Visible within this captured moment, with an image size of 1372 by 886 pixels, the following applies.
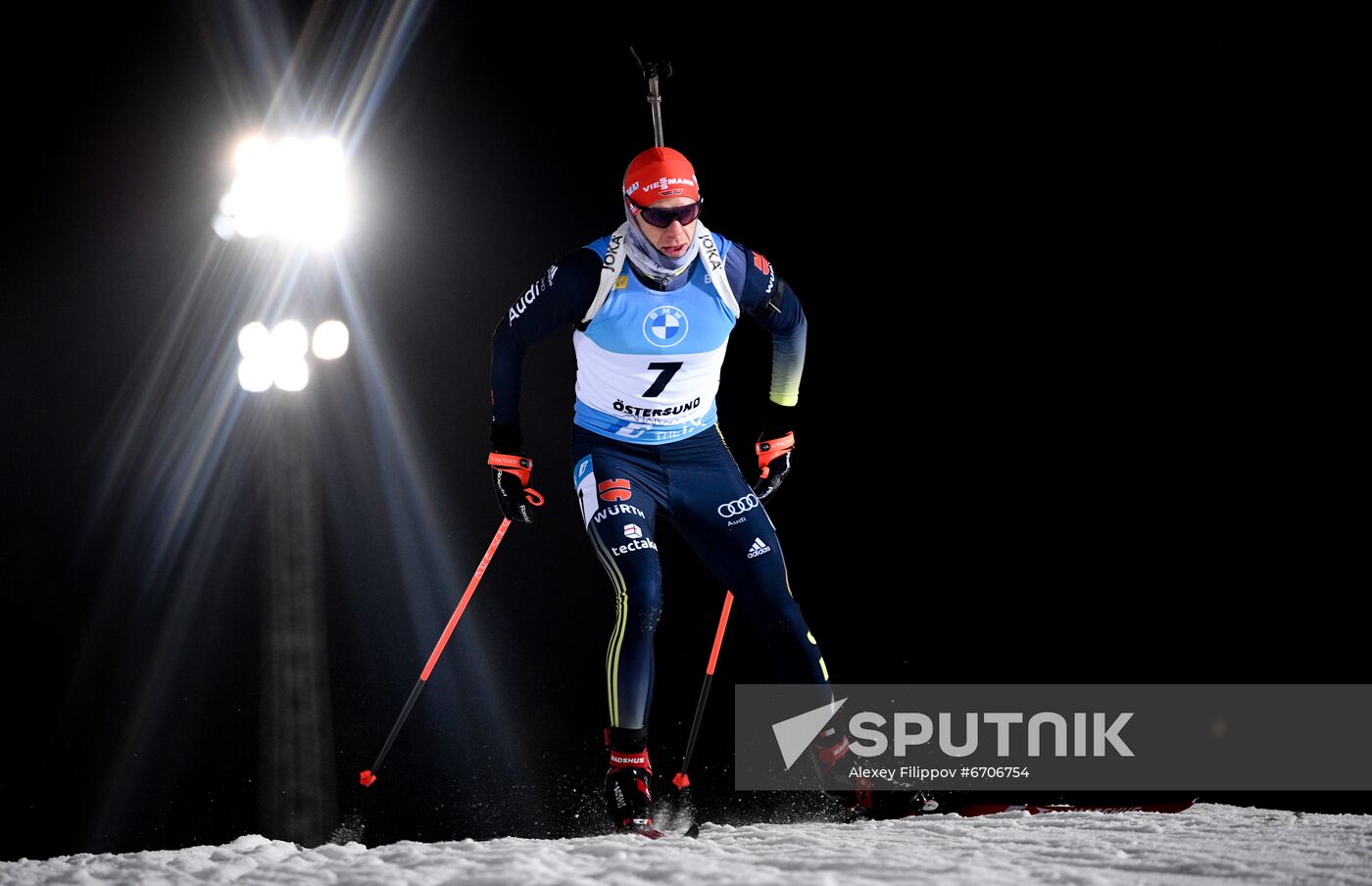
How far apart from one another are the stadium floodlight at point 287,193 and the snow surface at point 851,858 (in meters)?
2.31

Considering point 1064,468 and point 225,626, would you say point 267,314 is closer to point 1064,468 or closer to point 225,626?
point 225,626

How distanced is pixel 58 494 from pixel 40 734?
2.53 ft

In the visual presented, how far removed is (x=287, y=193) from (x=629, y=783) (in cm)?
256

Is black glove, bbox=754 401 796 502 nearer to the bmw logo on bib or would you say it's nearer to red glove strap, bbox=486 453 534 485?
the bmw logo on bib

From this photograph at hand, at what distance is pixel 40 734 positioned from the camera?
378 cm

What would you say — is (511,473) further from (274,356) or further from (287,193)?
(287,193)

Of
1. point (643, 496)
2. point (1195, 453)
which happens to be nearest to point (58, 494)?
point (643, 496)

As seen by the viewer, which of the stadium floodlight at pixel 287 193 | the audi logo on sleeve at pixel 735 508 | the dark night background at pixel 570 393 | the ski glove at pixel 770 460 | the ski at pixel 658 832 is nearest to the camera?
the ski at pixel 658 832

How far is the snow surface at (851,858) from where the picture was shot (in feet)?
6.46

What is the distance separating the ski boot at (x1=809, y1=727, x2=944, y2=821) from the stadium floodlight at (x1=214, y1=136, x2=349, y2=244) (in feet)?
8.67

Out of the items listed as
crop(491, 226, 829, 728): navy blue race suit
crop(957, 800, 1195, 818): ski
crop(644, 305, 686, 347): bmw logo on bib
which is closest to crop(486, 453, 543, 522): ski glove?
crop(491, 226, 829, 728): navy blue race suit

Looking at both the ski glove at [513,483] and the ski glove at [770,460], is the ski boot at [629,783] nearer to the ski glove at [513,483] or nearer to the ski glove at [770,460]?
the ski glove at [513,483]

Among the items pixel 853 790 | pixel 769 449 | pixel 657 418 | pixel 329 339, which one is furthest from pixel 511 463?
pixel 329 339

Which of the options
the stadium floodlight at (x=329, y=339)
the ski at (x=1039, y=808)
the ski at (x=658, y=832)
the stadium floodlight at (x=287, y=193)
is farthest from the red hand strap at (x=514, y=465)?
the stadium floodlight at (x=287, y=193)
